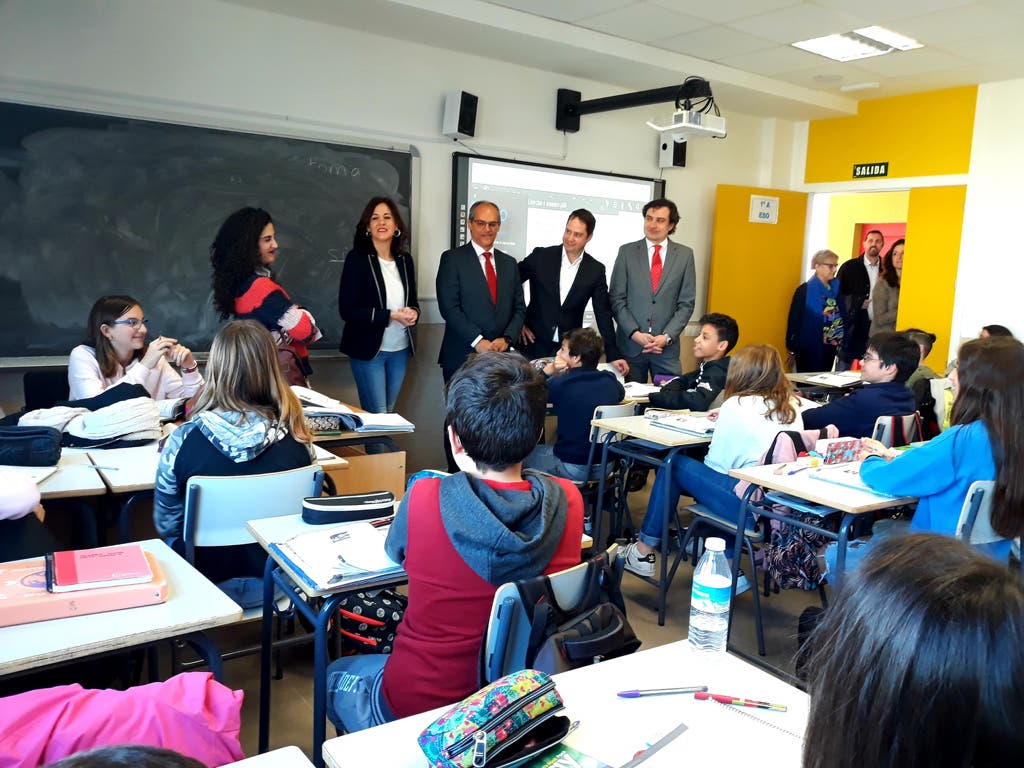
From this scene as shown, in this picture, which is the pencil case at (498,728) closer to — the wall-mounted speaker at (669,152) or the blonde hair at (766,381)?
the blonde hair at (766,381)

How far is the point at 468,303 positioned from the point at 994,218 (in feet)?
14.5

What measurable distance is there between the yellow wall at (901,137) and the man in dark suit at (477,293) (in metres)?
4.00

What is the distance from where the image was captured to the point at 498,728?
1.09 meters

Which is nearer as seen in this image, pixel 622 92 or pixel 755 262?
pixel 622 92

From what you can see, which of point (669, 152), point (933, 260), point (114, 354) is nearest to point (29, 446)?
point (114, 354)

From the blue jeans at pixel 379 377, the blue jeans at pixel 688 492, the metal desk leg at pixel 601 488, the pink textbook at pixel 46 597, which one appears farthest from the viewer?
the blue jeans at pixel 379 377

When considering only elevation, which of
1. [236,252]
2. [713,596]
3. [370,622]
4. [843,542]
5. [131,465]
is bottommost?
[370,622]

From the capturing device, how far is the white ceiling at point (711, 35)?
15.3 feet

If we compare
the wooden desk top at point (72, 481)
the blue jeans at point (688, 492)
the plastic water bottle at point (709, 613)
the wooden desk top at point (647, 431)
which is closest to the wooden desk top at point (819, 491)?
the blue jeans at point (688, 492)

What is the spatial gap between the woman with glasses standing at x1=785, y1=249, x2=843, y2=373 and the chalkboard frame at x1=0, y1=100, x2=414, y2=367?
406 centimetres

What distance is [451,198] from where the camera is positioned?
557 centimetres

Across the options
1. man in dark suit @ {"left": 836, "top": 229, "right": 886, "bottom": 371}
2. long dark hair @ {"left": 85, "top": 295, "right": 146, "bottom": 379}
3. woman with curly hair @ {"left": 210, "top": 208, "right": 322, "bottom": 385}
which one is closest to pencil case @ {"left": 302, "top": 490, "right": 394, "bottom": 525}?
long dark hair @ {"left": 85, "top": 295, "right": 146, "bottom": 379}

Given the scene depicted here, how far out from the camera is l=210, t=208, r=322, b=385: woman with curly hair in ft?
13.4

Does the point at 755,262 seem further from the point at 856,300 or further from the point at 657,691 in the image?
the point at 657,691
